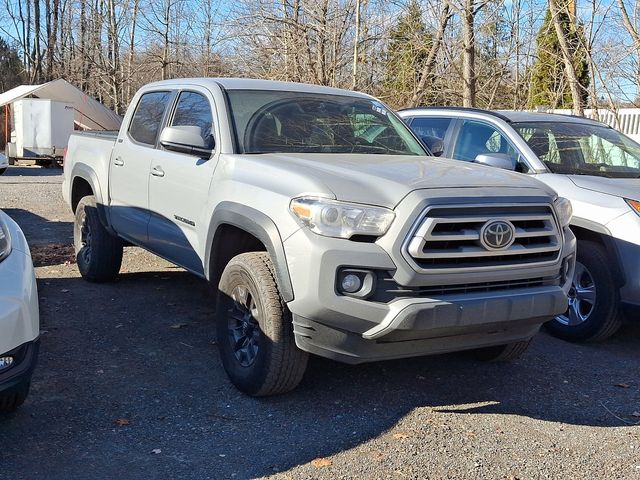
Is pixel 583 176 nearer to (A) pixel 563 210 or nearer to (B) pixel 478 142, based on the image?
(B) pixel 478 142

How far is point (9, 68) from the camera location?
43625 mm

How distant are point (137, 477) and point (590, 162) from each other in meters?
4.72

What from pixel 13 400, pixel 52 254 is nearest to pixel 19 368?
pixel 13 400

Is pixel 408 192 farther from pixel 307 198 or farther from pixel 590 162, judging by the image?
pixel 590 162

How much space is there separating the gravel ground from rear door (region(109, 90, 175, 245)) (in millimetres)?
812

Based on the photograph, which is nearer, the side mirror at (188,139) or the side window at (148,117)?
the side mirror at (188,139)

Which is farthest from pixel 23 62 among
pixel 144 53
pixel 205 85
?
pixel 205 85

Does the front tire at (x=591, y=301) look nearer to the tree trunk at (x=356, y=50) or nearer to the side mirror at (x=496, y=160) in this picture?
the side mirror at (x=496, y=160)

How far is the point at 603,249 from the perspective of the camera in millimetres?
5363

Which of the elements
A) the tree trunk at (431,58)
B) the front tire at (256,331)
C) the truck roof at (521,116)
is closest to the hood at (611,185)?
the truck roof at (521,116)

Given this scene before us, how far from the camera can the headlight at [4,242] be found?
339 cm

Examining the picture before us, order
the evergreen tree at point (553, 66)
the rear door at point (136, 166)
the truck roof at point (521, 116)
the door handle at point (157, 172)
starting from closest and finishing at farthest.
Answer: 1. the door handle at point (157, 172)
2. the rear door at point (136, 166)
3. the truck roof at point (521, 116)
4. the evergreen tree at point (553, 66)

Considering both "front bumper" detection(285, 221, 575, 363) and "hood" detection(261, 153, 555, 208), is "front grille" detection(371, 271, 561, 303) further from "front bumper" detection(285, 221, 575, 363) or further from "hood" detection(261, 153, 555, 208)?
"hood" detection(261, 153, 555, 208)

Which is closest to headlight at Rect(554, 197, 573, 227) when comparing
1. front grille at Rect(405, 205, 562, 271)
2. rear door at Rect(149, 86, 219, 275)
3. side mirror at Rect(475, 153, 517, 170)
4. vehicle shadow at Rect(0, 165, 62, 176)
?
front grille at Rect(405, 205, 562, 271)
